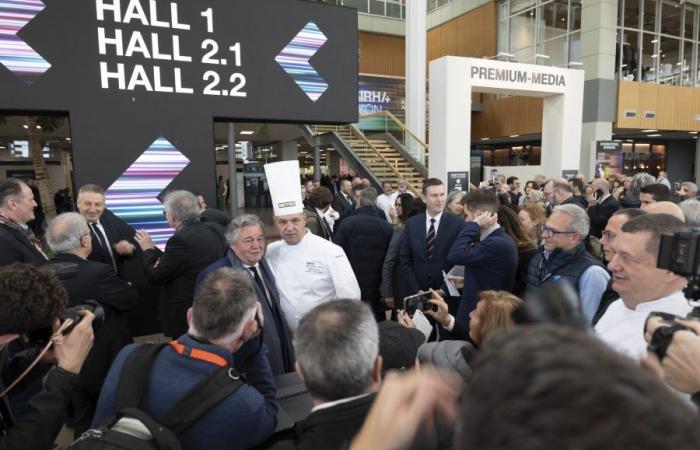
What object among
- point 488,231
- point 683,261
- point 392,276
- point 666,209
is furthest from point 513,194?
point 683,261

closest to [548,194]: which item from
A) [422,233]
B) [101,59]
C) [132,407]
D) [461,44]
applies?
[422,233]

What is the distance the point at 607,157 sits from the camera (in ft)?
43.7

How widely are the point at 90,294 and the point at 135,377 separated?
137 centimetres

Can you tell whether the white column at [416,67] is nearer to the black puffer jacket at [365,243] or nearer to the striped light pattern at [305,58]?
the striped light pattern at [305,58]

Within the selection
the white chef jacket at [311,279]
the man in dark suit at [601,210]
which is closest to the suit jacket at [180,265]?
the white chef jacket at [311,279]

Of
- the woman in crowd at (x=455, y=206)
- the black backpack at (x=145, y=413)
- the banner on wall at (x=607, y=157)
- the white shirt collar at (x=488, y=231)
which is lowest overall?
the black backpack at (x=145, y=413)

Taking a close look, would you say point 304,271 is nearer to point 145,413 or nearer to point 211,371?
point 211,371

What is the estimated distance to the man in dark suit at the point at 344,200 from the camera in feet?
24.5

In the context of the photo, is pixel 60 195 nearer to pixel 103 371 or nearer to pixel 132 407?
pixel 103 371

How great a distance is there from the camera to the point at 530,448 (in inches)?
16.0

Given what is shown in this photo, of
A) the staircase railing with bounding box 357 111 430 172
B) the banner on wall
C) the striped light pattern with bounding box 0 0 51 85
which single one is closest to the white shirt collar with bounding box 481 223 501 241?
the striped light pattern with bounding box 0 0 51 85

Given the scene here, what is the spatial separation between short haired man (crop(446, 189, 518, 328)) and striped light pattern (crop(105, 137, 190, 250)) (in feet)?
9.68

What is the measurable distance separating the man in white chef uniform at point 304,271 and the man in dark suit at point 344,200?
4.25 metres

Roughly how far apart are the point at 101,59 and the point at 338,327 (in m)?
3.92
